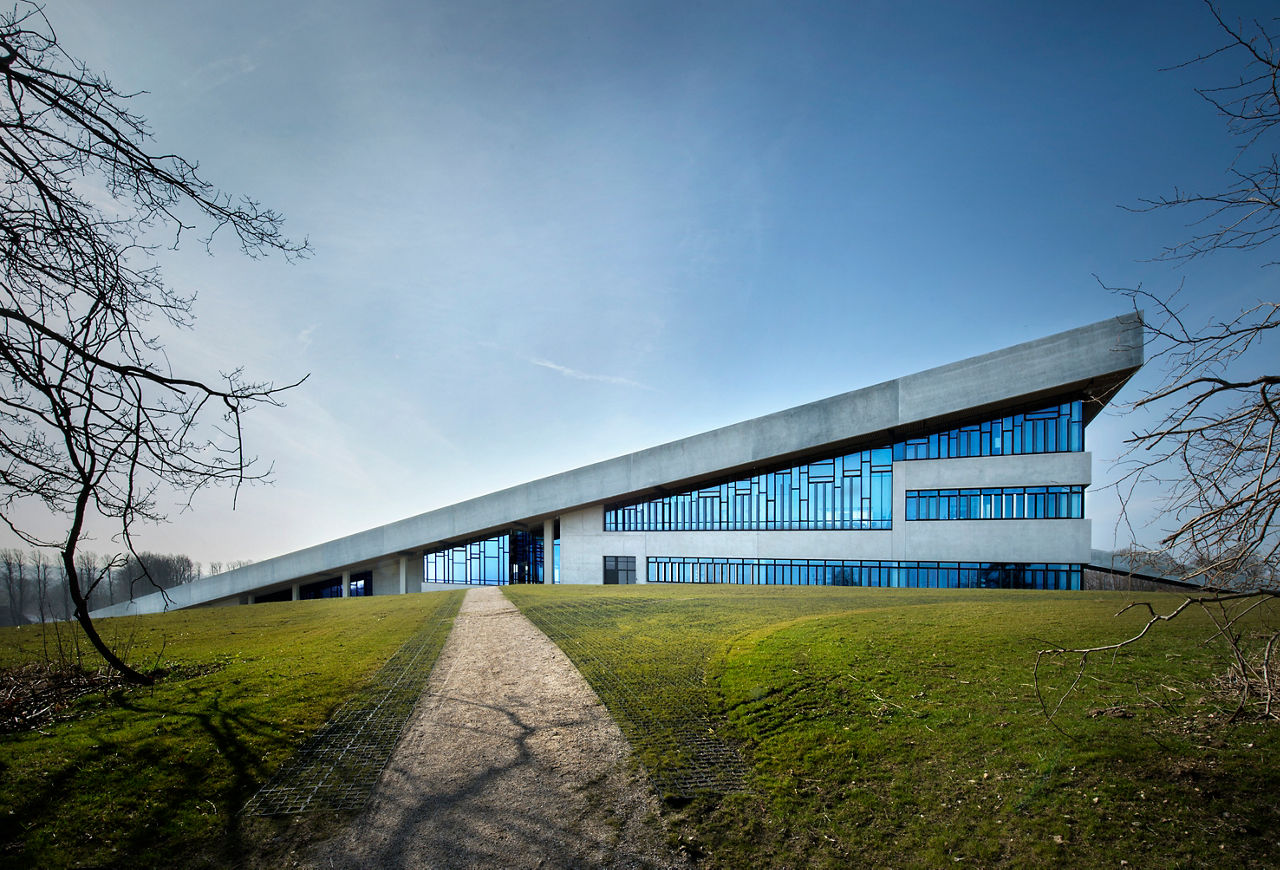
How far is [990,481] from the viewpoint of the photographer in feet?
84.3

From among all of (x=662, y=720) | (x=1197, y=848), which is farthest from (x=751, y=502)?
(x=1197, y=848)

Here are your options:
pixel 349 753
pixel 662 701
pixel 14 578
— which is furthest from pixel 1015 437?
pixel 14 578

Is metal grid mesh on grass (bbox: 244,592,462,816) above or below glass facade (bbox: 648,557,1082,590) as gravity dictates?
above

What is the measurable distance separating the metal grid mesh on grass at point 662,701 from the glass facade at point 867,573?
18680 millimetres

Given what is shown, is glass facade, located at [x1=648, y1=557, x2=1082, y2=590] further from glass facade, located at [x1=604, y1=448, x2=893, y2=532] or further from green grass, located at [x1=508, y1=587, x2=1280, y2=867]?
green grass, located at [x1=508, y1=587, x2=1280, y2=867]

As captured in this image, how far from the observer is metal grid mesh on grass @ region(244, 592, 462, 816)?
193 inches

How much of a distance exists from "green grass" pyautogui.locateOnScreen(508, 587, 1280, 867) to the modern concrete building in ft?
55.2

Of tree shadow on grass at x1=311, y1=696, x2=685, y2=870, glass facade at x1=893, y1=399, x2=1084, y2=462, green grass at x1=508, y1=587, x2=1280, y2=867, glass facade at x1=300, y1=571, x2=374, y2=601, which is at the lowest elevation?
glass facade at x1=300, y1=571, x2=374, y2=601

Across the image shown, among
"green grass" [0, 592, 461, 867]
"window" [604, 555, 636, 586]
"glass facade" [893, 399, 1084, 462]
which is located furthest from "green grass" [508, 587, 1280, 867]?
"window" [604, 555, 636, 586]

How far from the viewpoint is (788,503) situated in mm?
30281

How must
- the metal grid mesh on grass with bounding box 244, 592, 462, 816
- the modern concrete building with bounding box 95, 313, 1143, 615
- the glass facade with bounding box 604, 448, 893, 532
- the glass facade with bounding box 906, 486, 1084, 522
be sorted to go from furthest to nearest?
the glass facade with bounding box 604, 448, 893, 532 < the glass facade with bounding box 906, 486, 1084, 522 < the modern concrete building with bounding box 95, 313, 1143, 615 < the metal grid mesh on grass with bounding box 244, 592, 462, 816

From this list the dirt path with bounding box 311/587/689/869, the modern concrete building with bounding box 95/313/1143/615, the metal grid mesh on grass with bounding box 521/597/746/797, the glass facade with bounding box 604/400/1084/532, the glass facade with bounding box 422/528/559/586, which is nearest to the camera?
the dirt path with bounding box 311/587/689/869

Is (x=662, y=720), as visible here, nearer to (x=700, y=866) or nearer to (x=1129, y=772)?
(x=700, y=866)

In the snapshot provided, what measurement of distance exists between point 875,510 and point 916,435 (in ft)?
13.3
